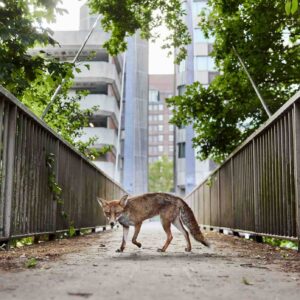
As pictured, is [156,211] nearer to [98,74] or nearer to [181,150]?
[98,74]

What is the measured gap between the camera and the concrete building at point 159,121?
137m

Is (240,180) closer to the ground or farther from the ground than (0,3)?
closer to the ground

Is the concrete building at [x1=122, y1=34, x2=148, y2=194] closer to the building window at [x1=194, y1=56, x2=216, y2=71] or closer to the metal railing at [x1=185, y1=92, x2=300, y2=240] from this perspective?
the building window at [x1=194, y1=56, x2=216, y2=71]

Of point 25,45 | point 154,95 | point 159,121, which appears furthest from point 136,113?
point 159,121

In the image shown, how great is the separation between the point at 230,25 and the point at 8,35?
895 cm

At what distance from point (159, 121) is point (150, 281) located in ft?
449

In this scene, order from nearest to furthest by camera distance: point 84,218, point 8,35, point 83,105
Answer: point 8,35
point 84,218
point 83,105

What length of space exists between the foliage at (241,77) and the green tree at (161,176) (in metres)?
91.7

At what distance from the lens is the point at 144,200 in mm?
6996

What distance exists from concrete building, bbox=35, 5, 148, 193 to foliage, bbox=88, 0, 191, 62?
2785 cm

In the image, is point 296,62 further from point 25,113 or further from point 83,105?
point 83,105

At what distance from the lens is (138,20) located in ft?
53.5

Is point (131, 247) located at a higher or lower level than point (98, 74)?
lower

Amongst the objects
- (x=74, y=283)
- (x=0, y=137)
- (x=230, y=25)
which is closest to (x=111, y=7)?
(x=230, y=25)
